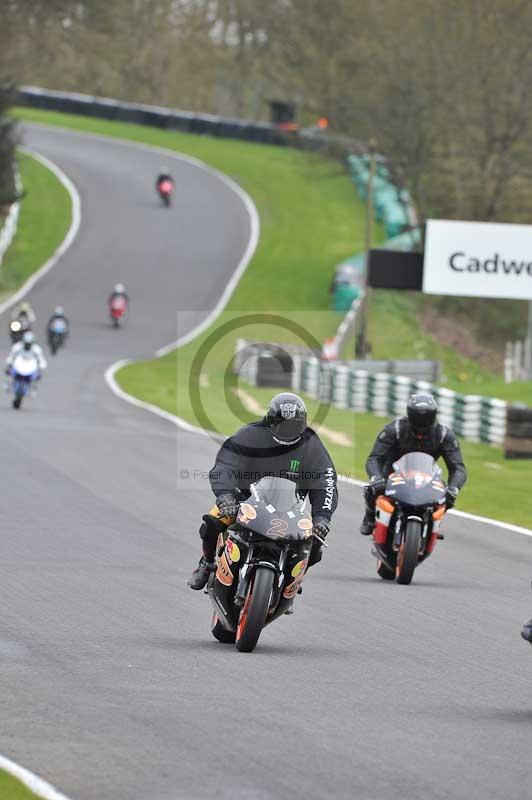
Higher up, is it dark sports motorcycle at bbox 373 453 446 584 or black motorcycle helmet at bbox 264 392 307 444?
black motorcycle helmet at bbox 264 392 307 444

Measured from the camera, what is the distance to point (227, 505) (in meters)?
9.30

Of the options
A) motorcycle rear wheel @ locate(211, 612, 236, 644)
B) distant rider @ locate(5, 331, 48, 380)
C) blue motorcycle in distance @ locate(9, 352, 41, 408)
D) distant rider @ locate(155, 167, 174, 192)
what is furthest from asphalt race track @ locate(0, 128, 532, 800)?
distant rider @ locate(155, 167, 174, 192)

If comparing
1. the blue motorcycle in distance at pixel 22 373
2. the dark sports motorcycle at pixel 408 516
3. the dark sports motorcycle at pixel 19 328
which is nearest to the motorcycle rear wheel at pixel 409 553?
the dark sports motorcycle at pixel 408 516

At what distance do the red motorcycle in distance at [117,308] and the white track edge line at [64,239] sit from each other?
12.9ft

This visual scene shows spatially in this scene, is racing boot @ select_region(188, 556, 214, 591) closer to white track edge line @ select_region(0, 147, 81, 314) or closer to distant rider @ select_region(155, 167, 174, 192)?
white track edge line @ select_region(0, 147, 81, 314)

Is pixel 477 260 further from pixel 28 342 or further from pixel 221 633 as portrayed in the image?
pixel 221 633

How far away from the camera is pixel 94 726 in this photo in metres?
7.07

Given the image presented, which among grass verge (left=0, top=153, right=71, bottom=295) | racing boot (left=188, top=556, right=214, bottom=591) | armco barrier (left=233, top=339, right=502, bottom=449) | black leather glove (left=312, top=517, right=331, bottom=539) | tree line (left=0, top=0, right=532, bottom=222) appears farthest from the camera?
grass verge (left=0, top=153, right=71, bottom=295)

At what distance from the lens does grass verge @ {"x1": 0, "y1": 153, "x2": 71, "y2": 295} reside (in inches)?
2249

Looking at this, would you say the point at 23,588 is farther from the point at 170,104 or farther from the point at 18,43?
the point at 170,104

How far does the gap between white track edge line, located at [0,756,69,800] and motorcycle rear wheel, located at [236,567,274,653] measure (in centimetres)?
287

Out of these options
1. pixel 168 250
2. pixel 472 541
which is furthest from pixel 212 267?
pixel 472 541

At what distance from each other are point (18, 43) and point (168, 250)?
65.4 feet

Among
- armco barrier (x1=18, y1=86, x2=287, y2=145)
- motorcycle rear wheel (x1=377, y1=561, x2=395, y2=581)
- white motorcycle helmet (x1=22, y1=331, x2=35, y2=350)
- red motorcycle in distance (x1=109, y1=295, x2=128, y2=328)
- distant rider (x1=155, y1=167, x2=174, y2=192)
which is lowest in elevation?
red motorcycle in distance (x1=109, y1=295, x2=128, y2=328)
